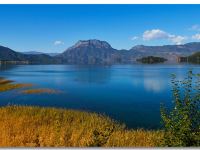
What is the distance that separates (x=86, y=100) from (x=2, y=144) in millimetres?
28470

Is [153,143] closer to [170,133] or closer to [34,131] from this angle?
[170,133]

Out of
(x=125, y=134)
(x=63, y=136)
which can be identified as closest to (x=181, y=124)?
(x=125, y=134)

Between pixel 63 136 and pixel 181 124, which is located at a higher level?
pixel 181 124

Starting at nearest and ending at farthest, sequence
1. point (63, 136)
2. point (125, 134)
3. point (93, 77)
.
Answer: point (63, 136) < point (125, 134) < point (93, 77)

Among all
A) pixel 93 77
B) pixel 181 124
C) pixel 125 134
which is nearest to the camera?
pixel 181 124

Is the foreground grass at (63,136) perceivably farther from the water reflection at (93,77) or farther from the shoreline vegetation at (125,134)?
the water reflection at (93,77)

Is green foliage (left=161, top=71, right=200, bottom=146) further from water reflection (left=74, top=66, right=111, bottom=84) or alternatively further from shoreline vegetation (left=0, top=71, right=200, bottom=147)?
water reflection (left=74, top=66, right=111, bottom=84)

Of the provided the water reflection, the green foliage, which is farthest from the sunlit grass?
the water reflection

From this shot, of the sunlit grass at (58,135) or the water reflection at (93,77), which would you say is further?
the water reflection at (93,77)

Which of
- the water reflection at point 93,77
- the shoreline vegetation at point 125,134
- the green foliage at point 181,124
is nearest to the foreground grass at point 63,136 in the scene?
the shoreline vegetation at point 125,134

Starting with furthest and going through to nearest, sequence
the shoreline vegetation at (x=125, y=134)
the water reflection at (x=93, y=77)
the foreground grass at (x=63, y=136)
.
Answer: the water reflection at (x=93, y=77) → the foreground grass at (x=63, y=136) → the shoreline vegetation at (x=125, y=134)

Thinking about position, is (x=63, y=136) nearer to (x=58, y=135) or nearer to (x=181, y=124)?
(x=58, y=135)

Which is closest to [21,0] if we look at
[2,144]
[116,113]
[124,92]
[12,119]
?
[2,144]

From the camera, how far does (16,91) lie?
5031cm
